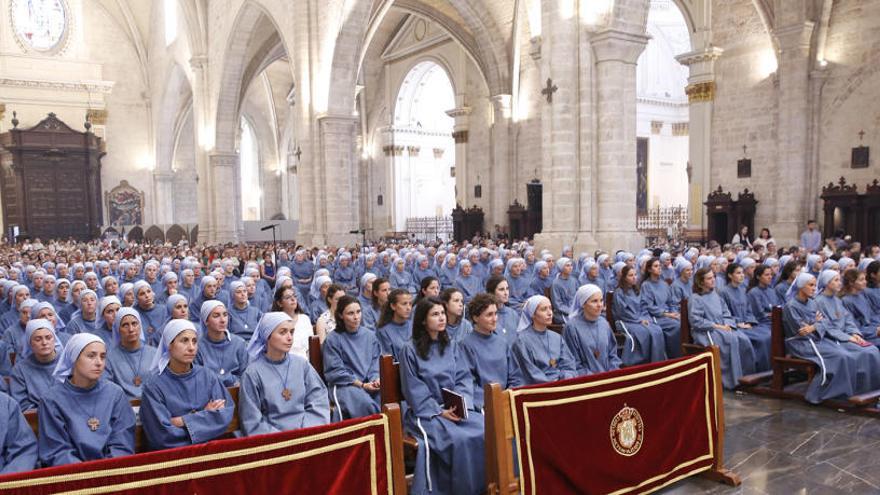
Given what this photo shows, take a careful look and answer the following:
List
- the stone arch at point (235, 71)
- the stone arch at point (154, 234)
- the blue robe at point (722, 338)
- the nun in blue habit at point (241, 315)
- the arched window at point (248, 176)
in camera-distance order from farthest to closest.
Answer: the arched window at point (248, 176) < the stone arch at point (154, 234) < the stone arch at point (235, 71) < the nun in blue habit at point (241, 315) < the blue robe at point (722, 338)

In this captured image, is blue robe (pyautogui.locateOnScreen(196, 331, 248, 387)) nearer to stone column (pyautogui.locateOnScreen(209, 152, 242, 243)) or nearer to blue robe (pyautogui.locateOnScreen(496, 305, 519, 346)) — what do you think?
blue robe (pyautogui.locateOnScreen(496, 305, 519, 346))

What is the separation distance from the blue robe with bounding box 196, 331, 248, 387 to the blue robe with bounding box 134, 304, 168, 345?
1.96 metres

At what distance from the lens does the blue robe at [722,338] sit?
7.27 metres

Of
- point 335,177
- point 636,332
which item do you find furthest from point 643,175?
point 636,332

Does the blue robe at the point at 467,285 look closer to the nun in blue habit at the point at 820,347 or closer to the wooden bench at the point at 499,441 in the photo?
the nun in blue habit at the point at 820,347

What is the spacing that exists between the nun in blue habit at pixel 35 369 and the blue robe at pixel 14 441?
3.94 ft

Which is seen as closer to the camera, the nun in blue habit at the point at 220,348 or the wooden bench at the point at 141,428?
the wooden bench at the point at 141,428

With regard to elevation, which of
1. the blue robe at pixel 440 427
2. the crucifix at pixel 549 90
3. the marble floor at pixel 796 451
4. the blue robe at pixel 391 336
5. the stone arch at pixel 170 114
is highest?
the stone arch at pixel 170 114

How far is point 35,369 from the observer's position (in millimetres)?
5031

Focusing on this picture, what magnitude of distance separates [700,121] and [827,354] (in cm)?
1470

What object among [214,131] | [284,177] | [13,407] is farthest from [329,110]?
[284,177]

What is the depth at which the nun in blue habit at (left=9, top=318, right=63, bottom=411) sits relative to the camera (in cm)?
494

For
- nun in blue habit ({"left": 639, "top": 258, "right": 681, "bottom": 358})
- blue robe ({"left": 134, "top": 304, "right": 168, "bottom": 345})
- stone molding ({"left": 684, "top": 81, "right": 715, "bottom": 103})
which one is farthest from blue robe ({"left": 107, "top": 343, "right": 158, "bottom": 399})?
stone molding ({"left": 684, "top": 81, "right": 715, "bottom": 103})

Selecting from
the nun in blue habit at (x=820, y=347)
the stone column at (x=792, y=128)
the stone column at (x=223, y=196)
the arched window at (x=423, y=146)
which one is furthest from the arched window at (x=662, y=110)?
the nun in blue habit at (x=820, y=347)
